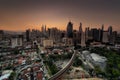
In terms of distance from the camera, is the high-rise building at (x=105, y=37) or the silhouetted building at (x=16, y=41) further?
the high-rise building at (x=105, y=37)

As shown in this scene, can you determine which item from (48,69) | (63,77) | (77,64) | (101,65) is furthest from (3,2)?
(101,65)

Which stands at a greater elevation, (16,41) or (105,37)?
(105,37)

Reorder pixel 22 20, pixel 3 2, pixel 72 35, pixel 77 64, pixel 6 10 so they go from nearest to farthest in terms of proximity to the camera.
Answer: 1. pixel 3 2
2. pixel 6 10
3. pixel 77 64
4. pixel 22 20
5. pixel 72 35

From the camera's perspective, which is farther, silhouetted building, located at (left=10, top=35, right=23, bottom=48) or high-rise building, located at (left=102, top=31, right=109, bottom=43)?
high-rise building, located at (left=102, top=31, right=109, bottom=43)

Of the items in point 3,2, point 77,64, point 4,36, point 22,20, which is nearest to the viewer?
point 3,2

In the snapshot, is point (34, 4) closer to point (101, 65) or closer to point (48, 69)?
point (48, 69)

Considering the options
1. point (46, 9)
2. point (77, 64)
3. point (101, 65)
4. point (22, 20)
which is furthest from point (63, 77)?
point (22, 20)

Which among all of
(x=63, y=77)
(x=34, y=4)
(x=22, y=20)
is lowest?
(x=63, y=77)

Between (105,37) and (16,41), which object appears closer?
(16,41)

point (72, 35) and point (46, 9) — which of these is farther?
point (72, 35)

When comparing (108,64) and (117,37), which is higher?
(117,37)
